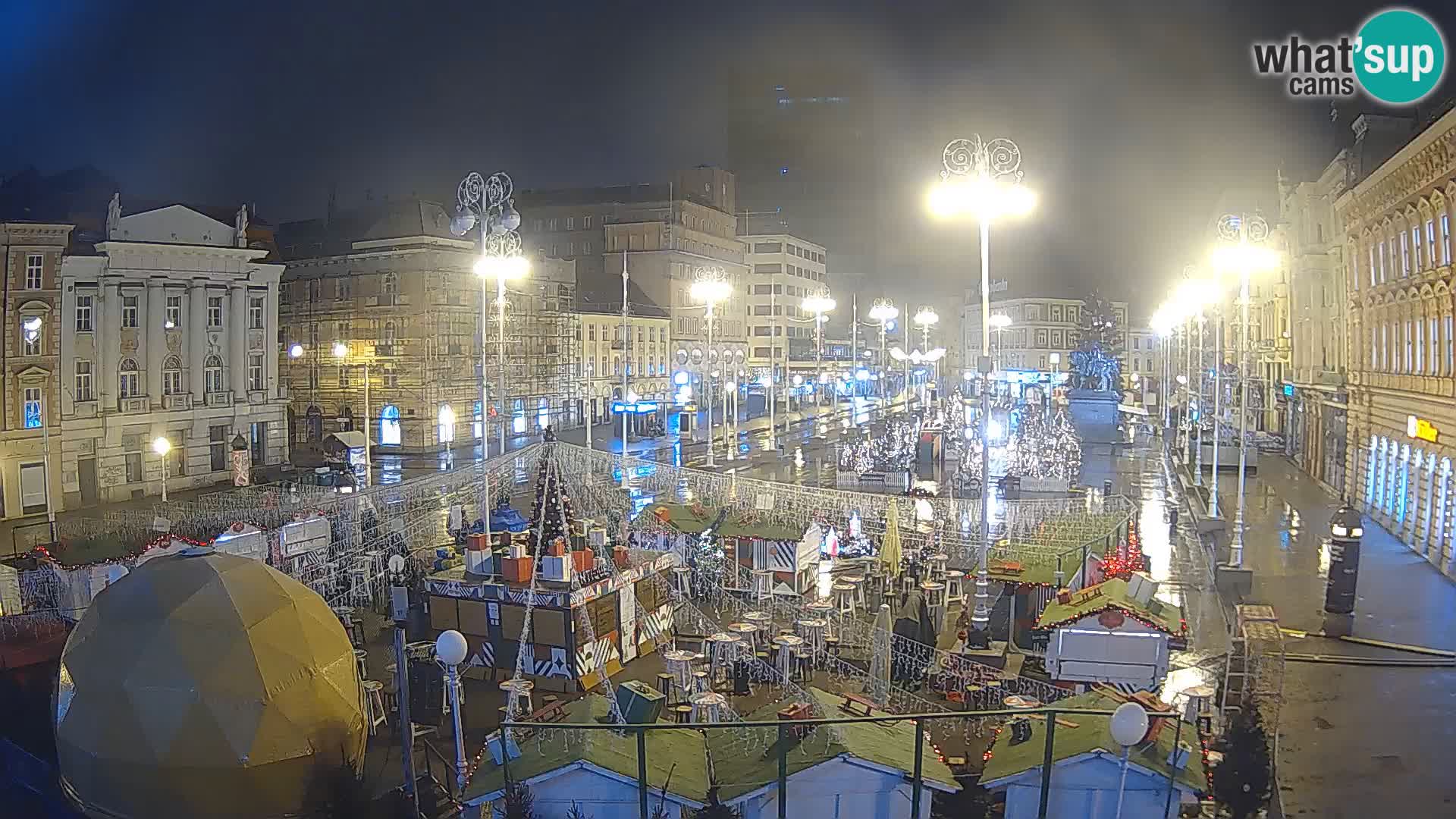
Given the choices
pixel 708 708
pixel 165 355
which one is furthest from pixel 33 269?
pixel 708 708

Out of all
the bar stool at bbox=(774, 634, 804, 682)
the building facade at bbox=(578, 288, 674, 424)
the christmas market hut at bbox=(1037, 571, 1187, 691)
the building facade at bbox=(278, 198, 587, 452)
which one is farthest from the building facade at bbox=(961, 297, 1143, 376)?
the christmas market hut at bbox=(1037, 571, 1187, 691)

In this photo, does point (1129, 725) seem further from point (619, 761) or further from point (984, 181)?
point (984, 181)

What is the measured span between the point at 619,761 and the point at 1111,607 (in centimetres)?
787

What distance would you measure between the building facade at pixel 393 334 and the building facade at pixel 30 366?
15.3m

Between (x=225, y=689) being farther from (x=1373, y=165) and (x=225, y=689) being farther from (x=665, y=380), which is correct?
(x=665, y=380)

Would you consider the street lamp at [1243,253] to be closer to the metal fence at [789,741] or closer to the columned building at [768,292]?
the metal fence at [789,741]

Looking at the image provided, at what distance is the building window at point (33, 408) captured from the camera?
1232 inches

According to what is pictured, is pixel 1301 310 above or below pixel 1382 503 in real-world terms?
above

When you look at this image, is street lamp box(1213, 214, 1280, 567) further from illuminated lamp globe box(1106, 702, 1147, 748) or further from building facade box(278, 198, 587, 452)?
building facade box(278, 198, 587, 452)

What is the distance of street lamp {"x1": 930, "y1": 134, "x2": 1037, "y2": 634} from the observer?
1731cm

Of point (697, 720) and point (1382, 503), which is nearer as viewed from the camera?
point (697, 720)

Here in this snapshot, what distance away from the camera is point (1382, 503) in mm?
29094

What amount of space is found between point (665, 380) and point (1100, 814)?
6405 centimetres

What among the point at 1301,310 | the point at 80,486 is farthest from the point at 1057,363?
the point at 80,486
